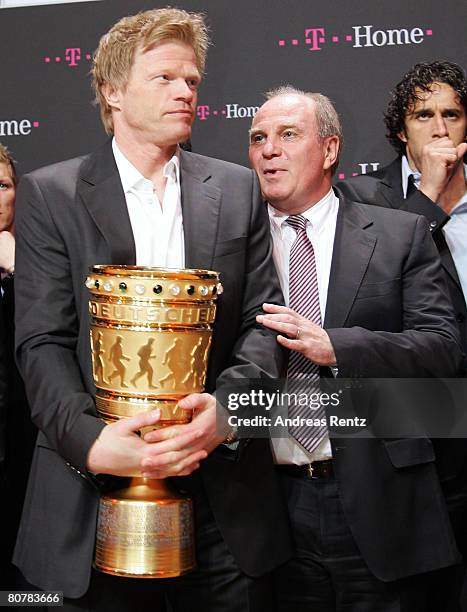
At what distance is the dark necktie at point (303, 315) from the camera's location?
212cm

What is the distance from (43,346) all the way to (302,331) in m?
0.59

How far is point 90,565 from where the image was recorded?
1758 mm

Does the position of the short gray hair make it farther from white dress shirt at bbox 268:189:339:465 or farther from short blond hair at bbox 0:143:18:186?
short blond hair at bbox 0:143:18:186

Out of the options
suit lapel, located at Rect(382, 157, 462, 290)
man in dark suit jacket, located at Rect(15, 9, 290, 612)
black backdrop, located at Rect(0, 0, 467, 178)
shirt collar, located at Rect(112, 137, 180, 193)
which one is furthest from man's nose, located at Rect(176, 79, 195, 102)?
black backdrop, located at Rect(0, 0, 467, 178)

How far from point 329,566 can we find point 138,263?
2.98 ft

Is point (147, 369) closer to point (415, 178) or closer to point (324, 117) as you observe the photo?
point (324, 117)

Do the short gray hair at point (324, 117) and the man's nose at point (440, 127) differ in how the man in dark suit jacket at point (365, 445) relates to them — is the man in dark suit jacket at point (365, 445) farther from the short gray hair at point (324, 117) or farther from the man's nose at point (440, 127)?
the man's nose at point (440, 127)

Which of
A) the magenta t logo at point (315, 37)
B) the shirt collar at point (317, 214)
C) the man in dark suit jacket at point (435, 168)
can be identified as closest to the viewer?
the shirt collar at point (317, 214)

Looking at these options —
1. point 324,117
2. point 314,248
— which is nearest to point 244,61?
point 324,117

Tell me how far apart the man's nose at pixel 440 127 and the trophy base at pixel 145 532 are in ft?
5.41

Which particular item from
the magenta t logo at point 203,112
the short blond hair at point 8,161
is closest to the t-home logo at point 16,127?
Answer: the short blond hair at point 8,161

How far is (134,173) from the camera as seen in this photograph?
1.92 meters

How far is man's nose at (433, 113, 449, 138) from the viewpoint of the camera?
9.21ft

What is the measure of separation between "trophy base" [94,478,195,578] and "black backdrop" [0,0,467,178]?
1.56 metres
